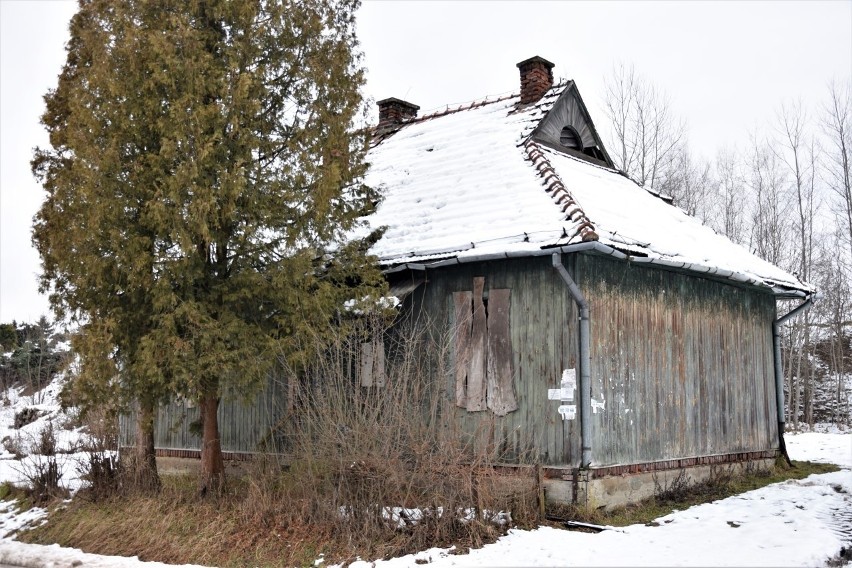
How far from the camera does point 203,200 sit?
10227 millimetres

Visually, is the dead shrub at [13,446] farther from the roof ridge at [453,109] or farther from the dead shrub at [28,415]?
the roof ridge at [453,109]

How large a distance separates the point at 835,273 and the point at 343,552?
28.3 meters

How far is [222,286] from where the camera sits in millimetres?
10531

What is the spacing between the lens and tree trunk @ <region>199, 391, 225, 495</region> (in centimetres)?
1107

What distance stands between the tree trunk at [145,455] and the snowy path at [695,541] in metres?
1.67

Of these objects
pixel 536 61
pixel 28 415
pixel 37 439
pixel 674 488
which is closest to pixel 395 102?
pixel 536 61

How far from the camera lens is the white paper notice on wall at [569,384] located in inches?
411

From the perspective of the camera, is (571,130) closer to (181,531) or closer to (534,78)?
(534,78)

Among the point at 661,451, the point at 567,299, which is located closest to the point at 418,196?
the point at 567,299

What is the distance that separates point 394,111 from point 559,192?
7973 mm

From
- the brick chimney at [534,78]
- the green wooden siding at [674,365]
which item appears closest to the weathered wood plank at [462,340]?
the green wooden siding at [674,365]

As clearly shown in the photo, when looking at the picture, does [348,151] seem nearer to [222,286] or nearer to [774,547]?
[222,286]

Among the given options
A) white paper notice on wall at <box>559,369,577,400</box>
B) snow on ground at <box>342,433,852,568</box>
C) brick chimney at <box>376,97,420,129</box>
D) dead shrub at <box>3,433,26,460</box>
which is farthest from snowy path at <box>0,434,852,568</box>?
brick chimney at <box>376,97,420,129</box>

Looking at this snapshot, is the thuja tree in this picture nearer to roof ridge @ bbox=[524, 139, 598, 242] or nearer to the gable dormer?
roof ridge @ bbox=[524, 139, 598, 242]
